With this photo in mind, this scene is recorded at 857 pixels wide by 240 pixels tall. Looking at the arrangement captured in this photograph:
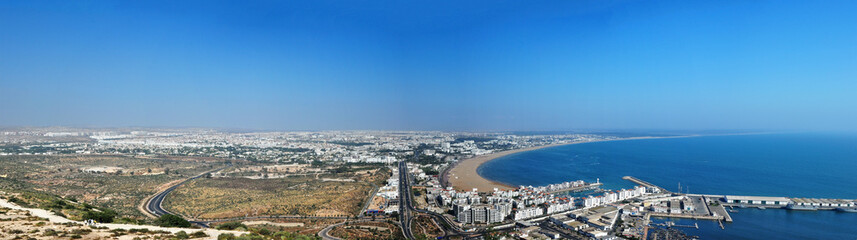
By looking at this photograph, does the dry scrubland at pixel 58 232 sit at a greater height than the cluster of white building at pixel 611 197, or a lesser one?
greater

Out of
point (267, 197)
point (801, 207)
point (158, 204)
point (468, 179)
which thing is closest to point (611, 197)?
point (801, 207)

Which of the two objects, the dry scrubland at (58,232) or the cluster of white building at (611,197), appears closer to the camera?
the dry scrubland at (58,232)

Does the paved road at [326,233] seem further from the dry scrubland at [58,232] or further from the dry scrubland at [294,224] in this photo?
the dry scrubland at [58,232]

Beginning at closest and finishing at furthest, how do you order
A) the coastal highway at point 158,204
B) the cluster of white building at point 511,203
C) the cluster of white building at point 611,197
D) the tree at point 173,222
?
the tree at point 173,222
the coastal highway at point 158,204
the cluster of white building at point 511,203
the cluster of white building at point 611,197

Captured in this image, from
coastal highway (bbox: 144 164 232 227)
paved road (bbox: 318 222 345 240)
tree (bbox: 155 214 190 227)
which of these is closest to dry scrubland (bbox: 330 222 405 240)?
paved road (bbox: 318 222 345 240)

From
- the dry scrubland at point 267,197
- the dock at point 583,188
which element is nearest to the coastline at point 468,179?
the dock at point 583,188

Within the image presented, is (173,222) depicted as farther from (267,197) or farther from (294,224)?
(267,197)
